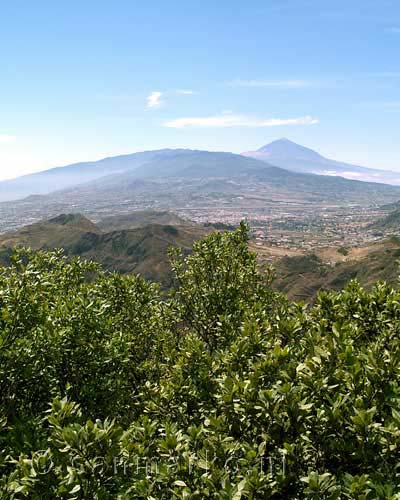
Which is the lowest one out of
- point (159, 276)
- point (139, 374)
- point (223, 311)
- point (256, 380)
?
point (159, 276)

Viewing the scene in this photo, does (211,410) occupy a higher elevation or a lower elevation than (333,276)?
higher

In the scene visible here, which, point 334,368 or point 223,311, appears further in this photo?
point 223,311

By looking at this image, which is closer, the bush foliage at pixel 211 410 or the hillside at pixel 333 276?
the bush foliage at pixel 211 410

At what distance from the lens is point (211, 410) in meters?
11.1

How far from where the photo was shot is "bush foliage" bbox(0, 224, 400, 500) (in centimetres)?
754

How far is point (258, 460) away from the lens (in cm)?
757

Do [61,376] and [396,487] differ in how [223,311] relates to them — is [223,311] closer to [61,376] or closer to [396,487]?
[61,376]

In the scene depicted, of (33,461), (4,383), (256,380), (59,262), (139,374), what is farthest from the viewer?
(59,262)

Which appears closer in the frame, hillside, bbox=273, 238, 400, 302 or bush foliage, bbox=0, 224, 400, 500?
bush foliage, bbox=0, 224, 400, 500

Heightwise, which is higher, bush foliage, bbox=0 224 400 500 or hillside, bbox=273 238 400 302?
bush foliage, bbox=0 224 400 500

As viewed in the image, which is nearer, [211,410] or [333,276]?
[211,410]

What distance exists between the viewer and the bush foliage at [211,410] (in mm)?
7535

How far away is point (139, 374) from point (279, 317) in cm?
831

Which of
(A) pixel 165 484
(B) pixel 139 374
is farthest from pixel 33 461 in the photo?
(B) pixel 139 374
